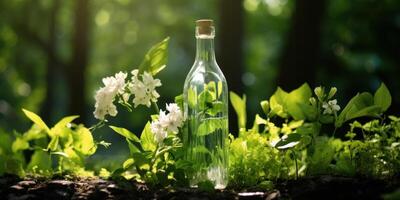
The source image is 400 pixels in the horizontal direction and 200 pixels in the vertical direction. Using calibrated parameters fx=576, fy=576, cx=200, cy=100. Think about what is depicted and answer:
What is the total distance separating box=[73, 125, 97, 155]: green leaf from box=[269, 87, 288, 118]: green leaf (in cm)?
92

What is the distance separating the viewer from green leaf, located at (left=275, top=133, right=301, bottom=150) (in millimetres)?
2545

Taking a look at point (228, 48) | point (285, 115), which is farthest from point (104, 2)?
point (285, 115)

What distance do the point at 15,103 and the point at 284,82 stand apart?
53.8 feet

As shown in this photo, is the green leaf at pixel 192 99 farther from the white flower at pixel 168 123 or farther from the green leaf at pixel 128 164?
the green leaf at pixel 128 164

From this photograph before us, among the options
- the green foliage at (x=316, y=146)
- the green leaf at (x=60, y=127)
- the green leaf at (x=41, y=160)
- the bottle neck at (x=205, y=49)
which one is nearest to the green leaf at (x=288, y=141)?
the green foliage at (x=316, y=146)

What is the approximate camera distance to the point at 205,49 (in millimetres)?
2678

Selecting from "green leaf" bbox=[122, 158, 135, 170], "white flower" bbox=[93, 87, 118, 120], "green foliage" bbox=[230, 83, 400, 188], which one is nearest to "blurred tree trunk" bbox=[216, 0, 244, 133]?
"green foliage" bbox=[230, 83, 400, 188]

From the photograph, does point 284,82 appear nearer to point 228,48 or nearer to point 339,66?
point 228,48

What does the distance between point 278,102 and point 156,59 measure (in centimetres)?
70

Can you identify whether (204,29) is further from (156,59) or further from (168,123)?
(168,123)

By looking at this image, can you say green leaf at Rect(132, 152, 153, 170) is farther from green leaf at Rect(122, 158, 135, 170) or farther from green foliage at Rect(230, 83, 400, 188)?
green foliage at Rect(230, 83, 400, 188)

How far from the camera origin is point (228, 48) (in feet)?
24.1

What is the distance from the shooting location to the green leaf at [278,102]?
Result: 9.62 ft

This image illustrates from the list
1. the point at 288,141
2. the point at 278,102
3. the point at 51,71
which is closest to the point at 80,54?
the point at 51,71
